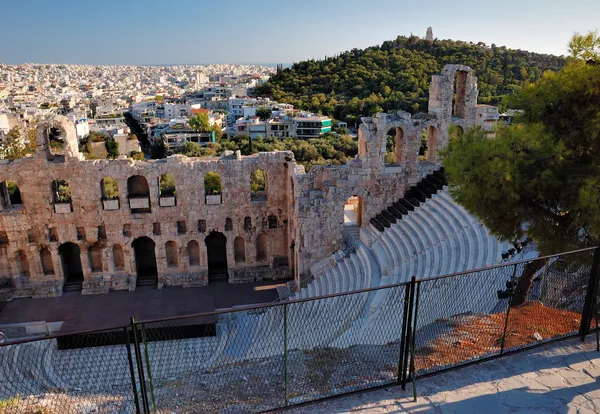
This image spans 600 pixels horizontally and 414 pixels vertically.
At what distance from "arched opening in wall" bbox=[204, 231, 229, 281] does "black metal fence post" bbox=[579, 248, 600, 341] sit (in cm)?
1690

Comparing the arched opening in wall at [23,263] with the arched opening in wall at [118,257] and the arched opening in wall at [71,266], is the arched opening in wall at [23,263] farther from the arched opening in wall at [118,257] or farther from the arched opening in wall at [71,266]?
the arched opening in wall at [118,257]

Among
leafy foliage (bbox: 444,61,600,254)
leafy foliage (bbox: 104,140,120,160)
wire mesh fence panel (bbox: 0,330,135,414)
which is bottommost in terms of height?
leafy foliage (bbox: 104,140,120,160)

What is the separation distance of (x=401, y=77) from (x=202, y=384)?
55.4 m

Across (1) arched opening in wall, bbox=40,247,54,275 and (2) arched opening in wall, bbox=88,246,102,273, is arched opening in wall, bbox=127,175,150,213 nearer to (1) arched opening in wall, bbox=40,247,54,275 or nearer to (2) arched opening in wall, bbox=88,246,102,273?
(2) arched opening in wall, bbox=88,246,102,273

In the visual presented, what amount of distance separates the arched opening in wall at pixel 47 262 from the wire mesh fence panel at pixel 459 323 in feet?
60.6

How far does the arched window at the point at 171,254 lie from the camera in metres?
22.0

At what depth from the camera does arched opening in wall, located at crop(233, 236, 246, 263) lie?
22.4 metres

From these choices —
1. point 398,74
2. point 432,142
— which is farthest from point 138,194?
point 398,74

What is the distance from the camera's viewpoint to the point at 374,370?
316 inches

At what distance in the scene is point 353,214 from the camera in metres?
22.8

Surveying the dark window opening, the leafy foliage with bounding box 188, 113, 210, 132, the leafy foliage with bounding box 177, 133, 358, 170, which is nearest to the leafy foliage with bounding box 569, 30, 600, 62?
the dark window opening

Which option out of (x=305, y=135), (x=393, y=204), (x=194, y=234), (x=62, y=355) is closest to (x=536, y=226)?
(x=393, y=204)

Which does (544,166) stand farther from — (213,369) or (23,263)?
(23,263)

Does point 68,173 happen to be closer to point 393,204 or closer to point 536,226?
point 393,204
